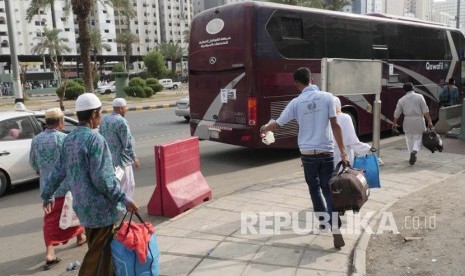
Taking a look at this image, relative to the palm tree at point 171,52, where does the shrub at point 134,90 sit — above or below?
below

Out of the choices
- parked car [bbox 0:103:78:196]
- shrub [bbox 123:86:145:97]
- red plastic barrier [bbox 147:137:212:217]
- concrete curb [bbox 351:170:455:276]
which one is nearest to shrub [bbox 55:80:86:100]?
shrub [bbox 123:86:145:97]

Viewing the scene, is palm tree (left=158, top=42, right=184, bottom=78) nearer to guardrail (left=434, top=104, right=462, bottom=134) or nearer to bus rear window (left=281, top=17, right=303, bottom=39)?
guardrail (left=434, top=104, right=462, bottom=134)

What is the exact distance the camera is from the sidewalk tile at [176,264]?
423 centimetres

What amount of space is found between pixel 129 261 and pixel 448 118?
1242cm

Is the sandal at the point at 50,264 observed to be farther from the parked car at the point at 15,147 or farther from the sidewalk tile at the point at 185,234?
the parked car at the point at 15,147

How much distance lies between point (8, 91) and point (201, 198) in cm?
5675

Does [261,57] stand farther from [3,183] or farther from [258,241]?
[3,183]

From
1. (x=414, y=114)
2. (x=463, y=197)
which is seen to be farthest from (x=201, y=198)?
(x=414, y=114)

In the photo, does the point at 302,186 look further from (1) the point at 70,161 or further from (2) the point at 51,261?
(1) the point at 70,161

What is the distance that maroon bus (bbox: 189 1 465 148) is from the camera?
9.30 metres

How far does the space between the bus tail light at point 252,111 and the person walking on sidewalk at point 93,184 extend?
596 cm

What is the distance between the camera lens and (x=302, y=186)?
738 centimetres

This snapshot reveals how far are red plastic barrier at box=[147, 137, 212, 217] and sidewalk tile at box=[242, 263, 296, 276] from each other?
2.19 m

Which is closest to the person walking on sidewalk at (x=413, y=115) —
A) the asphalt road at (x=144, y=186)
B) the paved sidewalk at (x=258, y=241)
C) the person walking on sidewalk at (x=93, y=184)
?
the paved sidewalk at (x=258, y=241)
